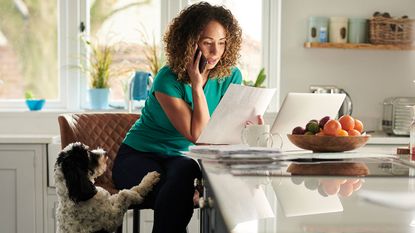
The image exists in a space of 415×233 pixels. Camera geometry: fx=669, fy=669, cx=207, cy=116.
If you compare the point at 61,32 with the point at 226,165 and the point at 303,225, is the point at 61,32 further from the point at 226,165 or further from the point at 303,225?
the point at 303,225

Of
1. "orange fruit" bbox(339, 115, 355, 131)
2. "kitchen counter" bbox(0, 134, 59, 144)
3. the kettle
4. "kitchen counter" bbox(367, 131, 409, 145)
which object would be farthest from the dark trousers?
the kettle

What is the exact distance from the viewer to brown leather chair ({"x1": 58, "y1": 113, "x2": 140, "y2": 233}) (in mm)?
2824

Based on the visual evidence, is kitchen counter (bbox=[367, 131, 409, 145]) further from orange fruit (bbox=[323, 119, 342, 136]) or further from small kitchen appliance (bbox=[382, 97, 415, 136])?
orange fruit (bbox=[323, 119, 342, 136])

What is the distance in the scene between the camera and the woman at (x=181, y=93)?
8.33 ft

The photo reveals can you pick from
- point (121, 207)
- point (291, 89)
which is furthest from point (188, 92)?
point (291, 89)

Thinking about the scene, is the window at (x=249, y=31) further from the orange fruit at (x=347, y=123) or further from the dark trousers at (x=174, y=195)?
the orange fruit at (x=347, y=123)

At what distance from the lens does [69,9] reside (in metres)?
4.17

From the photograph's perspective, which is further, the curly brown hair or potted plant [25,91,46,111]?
potted plant [25,91,46,111]

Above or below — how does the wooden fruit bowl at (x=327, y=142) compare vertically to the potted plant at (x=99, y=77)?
below

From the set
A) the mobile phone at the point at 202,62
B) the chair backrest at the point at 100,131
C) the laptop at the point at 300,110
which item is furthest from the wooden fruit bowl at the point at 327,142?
the chair backrest at the point at 100,131

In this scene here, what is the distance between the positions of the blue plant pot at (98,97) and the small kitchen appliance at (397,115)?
1.74 metres

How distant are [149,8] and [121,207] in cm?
205

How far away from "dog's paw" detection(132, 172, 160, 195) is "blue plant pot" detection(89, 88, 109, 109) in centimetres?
178

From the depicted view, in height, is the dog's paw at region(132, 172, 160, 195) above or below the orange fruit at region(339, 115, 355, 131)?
below
